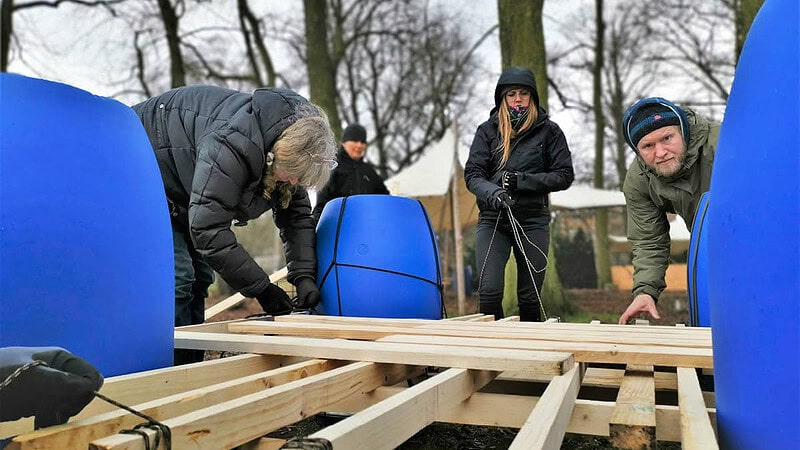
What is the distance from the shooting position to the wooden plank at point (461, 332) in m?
1.83

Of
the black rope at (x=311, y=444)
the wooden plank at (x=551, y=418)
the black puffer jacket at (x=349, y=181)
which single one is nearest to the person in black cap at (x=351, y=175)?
the black puffer jacket at (x=349, y=181)

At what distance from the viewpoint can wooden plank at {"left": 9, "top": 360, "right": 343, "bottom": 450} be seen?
36.1 inches

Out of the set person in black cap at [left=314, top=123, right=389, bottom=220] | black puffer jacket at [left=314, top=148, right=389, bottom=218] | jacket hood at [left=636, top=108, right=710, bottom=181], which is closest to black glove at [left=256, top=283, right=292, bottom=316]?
jacket hood at [left=636, top=108, right=710, bottom=181]

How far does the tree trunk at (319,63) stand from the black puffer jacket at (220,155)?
6.12 meters

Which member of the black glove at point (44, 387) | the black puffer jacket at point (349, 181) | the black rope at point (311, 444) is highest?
the black puffer jacket at point (349, 181)

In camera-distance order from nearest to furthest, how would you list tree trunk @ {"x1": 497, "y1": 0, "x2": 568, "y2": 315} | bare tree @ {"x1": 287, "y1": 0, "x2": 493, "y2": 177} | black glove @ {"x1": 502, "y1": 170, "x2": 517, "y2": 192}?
black glove @ {"x1": 502, "y1": 170, "x2": 517, "y2": 192} → tree trunk @ {"x1": 497, "y1": 0, "x2": 568, "y2": 315} → bare tree @ {"x1": 287, "y1": 0, "x2": 493, "y2": 177}

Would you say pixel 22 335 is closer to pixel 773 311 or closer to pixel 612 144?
pixel 773 311

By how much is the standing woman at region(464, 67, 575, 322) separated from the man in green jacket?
47 centimetres

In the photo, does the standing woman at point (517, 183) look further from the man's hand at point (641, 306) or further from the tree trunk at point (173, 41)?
the tree trunk at point (173, 41)

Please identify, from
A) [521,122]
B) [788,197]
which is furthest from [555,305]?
[788,197]

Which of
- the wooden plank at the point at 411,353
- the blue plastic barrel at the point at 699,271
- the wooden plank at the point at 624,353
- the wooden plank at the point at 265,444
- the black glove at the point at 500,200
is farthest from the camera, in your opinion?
the black glove at the point at 500,200

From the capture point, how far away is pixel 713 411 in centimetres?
130

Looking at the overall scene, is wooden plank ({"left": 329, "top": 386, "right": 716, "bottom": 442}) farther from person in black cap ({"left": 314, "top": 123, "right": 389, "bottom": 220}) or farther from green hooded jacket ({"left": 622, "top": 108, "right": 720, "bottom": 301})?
person in black cap ({"left": 314, "top": 123, "right": 389, "bottom": 220})

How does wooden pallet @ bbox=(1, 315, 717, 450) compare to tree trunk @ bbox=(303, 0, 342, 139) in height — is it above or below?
below
